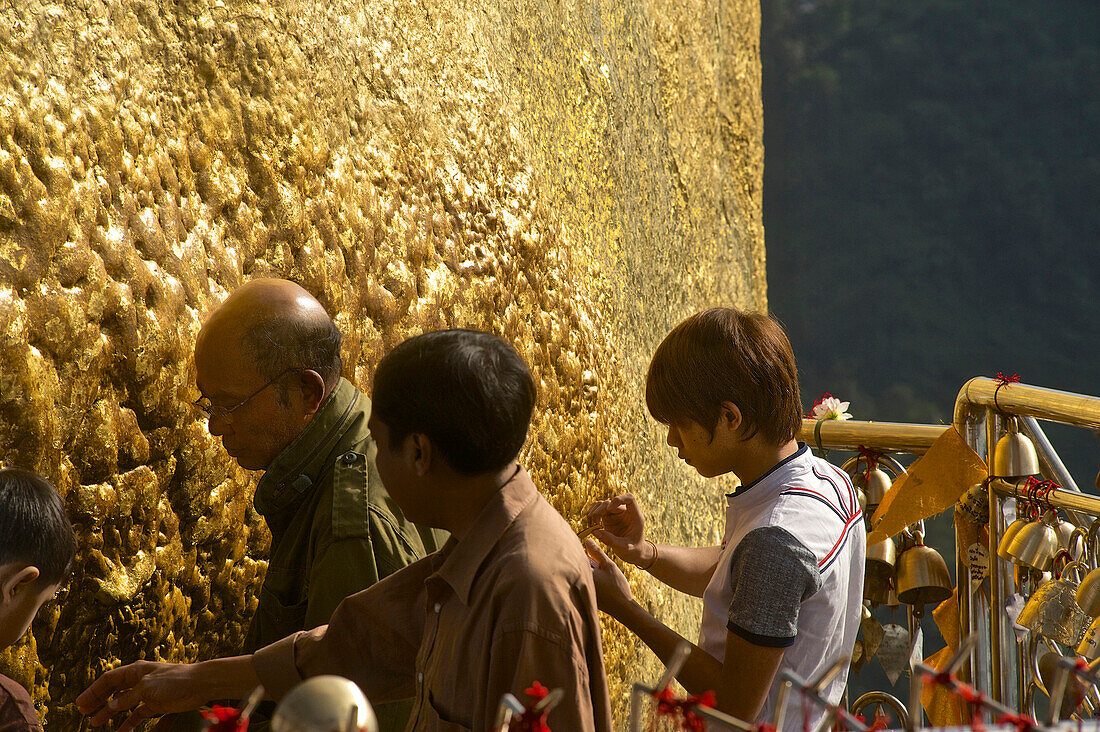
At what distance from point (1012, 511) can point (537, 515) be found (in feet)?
5.25

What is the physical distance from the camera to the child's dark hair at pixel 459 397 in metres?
1.16

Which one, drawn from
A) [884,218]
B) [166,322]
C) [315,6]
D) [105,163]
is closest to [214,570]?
[166,322]

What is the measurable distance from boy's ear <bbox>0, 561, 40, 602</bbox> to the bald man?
40 cm

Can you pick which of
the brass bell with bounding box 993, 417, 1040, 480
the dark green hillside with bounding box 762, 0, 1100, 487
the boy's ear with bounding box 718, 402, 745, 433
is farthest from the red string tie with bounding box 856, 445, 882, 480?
the dark green hillside with bounding box 762, 0, 1100, 487

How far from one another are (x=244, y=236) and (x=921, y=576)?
1.82m

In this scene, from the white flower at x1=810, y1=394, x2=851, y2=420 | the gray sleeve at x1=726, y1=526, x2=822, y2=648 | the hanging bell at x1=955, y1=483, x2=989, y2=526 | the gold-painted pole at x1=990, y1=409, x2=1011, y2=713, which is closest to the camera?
the gray sleeve at x1=726, y1=526, x2=822, y2=648

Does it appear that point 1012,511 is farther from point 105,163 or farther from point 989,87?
point 989,87

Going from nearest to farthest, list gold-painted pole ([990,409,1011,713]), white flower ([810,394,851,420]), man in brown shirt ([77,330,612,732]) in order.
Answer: man in brown shirt ([77,330,612,732]), gold-painted pole ([990,409,1011,713]), white flower ([810,394,851,420])

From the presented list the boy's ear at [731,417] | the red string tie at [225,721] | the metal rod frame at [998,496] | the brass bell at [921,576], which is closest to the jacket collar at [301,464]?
the boy's ear at [731,417]

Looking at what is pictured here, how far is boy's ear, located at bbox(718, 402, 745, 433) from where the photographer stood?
62.1 inches

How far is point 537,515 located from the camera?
122 cm

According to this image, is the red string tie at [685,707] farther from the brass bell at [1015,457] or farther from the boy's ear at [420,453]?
the brass bell at [1015,457]

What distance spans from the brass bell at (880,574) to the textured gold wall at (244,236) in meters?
0.84

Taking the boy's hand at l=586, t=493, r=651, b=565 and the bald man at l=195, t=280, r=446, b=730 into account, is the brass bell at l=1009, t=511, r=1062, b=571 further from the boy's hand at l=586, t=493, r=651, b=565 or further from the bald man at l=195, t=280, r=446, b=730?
the bald man at l=195, t=280, r=446, b=730
